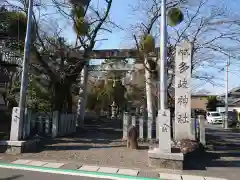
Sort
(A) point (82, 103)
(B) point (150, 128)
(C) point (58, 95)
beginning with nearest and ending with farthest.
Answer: (B) point (150, 128)
(C) point (58, 95)
(A) point (82, 103)

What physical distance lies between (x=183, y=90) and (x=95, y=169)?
478 centimetres

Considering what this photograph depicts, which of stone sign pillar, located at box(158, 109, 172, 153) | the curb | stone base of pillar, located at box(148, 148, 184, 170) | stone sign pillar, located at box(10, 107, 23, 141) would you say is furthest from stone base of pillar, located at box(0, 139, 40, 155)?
stone sign pillar, located at box(158, 109, 172, 153)

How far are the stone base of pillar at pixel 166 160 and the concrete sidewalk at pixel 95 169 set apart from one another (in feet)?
0.95

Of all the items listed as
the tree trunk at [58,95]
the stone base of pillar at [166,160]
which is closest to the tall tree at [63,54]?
the tree trunk at [58,95]

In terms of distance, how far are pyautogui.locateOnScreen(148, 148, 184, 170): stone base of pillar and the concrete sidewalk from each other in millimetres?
291

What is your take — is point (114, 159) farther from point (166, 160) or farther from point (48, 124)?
point (48, 124)

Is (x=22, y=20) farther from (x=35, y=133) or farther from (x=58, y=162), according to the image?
(x=58, y=162)

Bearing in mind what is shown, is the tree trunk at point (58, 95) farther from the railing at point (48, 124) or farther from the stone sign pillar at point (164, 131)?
the stone sign pillar at point (164, 131)

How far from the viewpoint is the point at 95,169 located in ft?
25.1

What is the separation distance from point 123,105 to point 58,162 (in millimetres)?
34418

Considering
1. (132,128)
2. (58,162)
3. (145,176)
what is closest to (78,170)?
(58,162)

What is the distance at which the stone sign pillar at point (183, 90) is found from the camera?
10336 millimetres

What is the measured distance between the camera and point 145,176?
7055 millimetres

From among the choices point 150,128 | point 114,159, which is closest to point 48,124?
point 150,128
